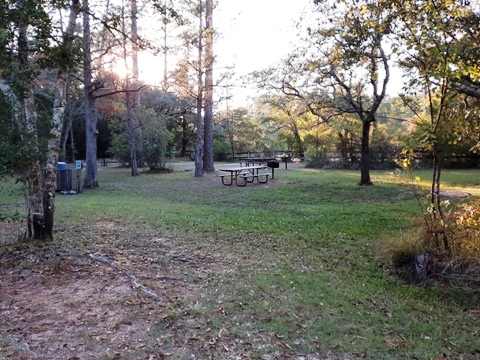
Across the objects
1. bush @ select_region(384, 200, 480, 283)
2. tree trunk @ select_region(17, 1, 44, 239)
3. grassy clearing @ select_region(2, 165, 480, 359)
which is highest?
tree trunk @ select_region(17, 1, 44, 239)

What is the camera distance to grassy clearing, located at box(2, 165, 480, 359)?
3.12 metres

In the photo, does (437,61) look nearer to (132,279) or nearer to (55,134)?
(132,279)

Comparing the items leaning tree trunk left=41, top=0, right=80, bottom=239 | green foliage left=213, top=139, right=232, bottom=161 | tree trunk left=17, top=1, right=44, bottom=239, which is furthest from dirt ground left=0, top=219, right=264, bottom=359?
green foliage left=213, top=139, right=232, bottom=161

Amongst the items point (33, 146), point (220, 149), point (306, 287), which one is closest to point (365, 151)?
point (306, 287)

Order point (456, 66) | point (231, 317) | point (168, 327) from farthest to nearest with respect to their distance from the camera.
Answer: point (456, 66), point (231, 317), point (168, 327)

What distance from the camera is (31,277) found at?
4.36 meters

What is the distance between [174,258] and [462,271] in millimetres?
3625

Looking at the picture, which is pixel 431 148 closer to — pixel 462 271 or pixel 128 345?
pixel 462 271

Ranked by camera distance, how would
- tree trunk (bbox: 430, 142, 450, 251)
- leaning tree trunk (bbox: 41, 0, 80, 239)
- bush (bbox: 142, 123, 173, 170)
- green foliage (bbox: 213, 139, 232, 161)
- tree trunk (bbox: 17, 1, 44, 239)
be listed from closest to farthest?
tree trunk (bbox: 430, 142, 450, 251) → tree trunk (bbox: 17, 1, 44, 239) → leaning tree trunk (bbox: 41, 0, 80, 239) → bush (bbox: 142, 123, 173, 170) → green foliage (bbox: 213, 139, 232, 161)

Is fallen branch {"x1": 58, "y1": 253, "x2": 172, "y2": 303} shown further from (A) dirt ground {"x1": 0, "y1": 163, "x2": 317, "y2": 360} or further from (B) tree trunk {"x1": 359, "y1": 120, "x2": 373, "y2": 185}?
(B) tree trunk {"x1": 359, "y1": 120, "x2": 373, "y2": 185}

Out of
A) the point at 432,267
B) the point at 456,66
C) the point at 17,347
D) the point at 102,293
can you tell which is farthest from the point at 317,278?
the point at 17,347

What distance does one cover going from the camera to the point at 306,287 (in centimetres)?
433

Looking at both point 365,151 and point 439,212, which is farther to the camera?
point 365,151

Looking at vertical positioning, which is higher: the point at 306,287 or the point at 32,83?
the point at 32,83
